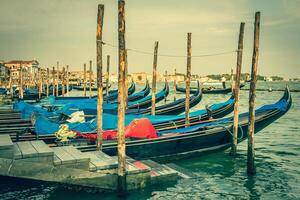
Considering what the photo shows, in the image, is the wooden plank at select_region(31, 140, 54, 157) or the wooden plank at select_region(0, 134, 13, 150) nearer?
the wooden plank at select_region(0, 134, 13, 150)

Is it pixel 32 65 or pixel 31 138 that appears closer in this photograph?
pixel 31 138

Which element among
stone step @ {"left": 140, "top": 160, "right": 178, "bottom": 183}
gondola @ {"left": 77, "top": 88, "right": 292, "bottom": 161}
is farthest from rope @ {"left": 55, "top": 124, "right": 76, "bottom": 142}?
stone step @ {"left": 140, "top": 160, "right": 178, "bottom": 183}

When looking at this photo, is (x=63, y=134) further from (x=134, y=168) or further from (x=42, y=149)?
(x=134, y=168)

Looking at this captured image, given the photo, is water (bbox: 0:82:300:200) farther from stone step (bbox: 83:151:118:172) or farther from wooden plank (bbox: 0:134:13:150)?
wooden plank (bbox: 0:134:13:150)

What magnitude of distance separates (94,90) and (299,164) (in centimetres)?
4827

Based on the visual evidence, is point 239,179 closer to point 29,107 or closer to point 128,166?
point 128,166

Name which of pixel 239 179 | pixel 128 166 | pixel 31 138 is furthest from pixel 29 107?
pixel 239 179

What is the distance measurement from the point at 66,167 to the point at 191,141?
13.2ft

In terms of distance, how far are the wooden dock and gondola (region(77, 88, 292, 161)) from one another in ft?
4.40

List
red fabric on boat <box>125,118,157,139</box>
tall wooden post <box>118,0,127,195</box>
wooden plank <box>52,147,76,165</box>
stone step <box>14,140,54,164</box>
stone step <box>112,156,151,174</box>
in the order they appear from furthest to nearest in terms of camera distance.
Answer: red fabric on boat <box>125,118,157,139</box> → stone step <box>112,156,151,174</box> → tall wooden post <box>118,0,127,195</box> → wooden plank <box>52,147,76,165</box> → stone step <box>14,140,54,164</box>

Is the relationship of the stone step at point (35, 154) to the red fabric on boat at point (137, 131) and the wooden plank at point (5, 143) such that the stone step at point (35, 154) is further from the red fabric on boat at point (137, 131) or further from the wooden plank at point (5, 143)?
the red fabric on boat at point (137, 131)

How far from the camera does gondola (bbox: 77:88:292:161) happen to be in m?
7.83

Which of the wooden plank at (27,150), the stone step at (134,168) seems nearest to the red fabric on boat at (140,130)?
the stone step at (134,168)

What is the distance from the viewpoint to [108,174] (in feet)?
19.2
